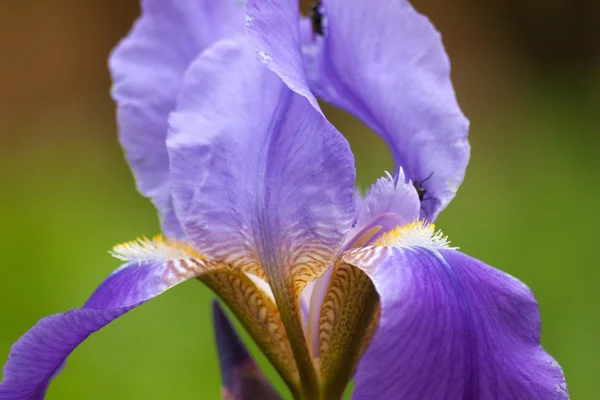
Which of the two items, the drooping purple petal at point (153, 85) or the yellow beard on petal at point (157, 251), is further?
the drooping purple petal at point (153, 85)

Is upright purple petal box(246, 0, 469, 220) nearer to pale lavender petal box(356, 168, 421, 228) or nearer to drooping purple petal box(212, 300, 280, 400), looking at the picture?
pale lavender petal box(356, 168, 421, 228)

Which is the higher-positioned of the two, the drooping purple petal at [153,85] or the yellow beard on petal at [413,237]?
the drooping purple petal at [153,85]

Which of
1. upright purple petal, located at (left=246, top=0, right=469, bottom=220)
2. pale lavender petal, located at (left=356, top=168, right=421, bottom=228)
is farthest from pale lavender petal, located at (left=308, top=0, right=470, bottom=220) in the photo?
pale lavender petal, located at (left=356, top=168, right=421, bottom=228)

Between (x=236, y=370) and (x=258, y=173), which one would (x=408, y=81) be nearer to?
(x=258, y=173)

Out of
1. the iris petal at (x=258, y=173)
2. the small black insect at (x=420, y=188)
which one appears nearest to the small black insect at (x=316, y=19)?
the iris petal at (x=258, y=173)

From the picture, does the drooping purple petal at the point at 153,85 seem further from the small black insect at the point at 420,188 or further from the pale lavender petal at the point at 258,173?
the small black insect at the point at 420,188

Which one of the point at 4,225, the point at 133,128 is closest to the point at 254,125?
the point at 133,128

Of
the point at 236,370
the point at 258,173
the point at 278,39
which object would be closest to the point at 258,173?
the point at 258,173
